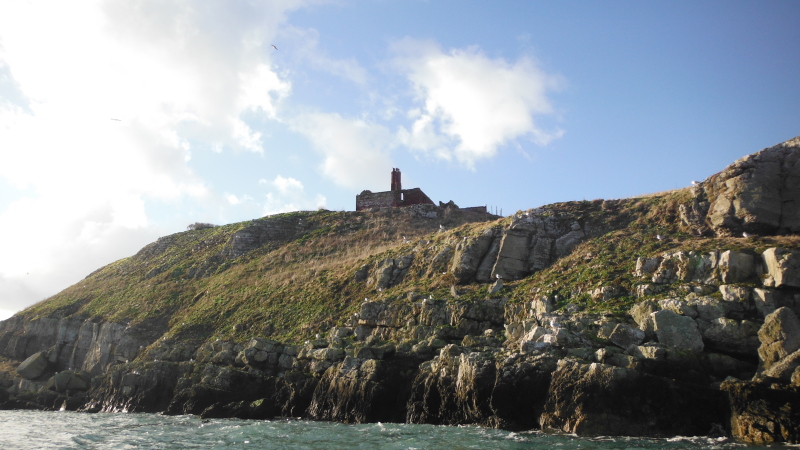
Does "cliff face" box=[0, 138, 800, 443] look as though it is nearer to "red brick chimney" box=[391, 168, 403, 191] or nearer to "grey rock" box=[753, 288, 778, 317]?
"grey rock" box=[753, 288, 778, 317]

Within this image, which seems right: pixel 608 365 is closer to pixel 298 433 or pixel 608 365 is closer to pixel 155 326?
pixel 298 433

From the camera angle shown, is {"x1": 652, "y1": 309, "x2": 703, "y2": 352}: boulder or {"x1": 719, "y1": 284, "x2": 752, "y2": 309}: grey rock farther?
{"x1": 719, "y1": 284, "x2": 752, "y2": 309}: grey rock

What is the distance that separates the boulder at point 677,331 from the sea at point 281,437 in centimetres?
449

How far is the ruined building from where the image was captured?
2552 inches

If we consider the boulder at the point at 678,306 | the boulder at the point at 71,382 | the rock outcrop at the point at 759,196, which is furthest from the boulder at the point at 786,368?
the boulder at the point at 71,382

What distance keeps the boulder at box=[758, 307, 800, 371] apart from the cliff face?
0.06 m

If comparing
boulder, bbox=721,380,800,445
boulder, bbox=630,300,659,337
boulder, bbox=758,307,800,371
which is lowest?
boulder, bbox=721,380,800,445

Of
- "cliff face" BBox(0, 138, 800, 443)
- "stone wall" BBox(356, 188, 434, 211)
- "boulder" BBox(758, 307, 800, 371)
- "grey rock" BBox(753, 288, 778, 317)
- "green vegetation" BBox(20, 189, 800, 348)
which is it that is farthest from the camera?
"stone wall" BBox(356, 188, 434, 211)

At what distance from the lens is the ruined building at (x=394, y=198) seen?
64.8 metres

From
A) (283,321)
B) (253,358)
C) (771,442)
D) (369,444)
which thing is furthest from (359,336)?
(771,442)

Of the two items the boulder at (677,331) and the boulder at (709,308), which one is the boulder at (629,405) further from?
the boulder at (709,308)

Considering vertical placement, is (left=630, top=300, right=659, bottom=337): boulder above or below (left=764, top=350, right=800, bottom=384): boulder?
above

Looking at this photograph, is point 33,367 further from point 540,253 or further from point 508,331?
point 540,253

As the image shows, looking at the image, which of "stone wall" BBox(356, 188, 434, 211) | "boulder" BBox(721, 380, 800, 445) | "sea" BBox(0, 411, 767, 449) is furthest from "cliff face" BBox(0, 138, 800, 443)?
"stone wall" BBox(356, 188, 434, 211)
